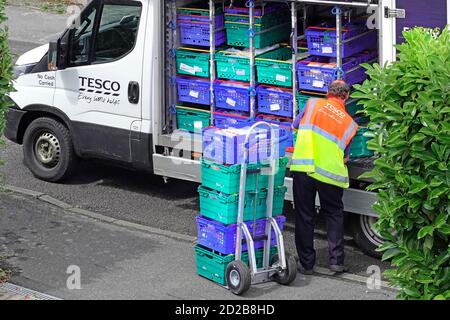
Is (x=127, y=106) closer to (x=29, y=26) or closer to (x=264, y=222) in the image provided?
(x=264, y=222)

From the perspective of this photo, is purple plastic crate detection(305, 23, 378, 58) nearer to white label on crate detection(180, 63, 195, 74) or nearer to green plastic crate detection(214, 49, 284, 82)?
green plastic crate detection(214, 49, 284, 82)

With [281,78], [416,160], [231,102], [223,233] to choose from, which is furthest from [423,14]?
[416,160]

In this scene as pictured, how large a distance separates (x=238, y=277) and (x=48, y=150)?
4.14 meters

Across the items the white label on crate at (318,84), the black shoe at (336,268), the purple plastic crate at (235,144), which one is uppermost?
the white label on crate at (318,84)

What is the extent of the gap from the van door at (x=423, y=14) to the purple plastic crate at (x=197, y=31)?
2.29 m

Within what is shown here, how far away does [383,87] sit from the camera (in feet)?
21.3

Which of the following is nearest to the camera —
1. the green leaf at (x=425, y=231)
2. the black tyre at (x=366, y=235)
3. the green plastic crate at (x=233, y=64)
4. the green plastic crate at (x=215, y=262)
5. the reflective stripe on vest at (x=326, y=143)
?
the green leaf at (x=425, y=231)

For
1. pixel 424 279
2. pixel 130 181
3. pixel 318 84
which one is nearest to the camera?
pixel 424 279

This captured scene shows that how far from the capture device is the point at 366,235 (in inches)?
384

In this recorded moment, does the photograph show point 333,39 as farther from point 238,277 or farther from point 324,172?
point 238,277

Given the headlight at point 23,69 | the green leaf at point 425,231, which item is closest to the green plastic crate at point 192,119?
the headlight at point 23,69

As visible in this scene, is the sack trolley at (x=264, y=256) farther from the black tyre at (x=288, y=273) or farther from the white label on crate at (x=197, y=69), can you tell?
the white label on crate at (x=197, y=69)

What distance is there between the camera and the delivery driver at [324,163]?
9055mm
